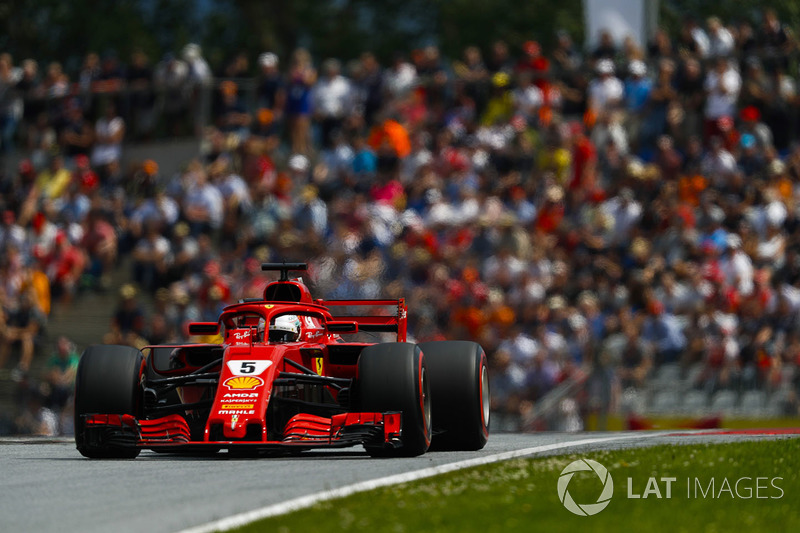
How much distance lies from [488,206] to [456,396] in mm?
9949

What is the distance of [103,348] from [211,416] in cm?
149

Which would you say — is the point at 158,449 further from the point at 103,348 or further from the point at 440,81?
the point at 440,81

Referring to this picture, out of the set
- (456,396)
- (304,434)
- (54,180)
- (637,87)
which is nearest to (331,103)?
(54,180)

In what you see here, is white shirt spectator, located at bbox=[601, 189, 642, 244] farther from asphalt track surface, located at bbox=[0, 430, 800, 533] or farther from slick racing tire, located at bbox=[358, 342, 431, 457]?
slick racing tire, located at bbox=[358, 342, 431, 457]

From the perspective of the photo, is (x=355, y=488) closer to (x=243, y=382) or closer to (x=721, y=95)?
(x=243, y=382)

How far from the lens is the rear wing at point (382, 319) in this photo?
45.7ft

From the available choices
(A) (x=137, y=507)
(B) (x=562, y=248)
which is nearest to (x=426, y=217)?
(B) (x=562, y=248)

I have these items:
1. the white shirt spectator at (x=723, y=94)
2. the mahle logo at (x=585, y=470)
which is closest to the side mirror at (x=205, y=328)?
the mahle logo at (x=585, y=470)

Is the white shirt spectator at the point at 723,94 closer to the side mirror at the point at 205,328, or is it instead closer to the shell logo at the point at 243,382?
the side mirror at the point at 205,328

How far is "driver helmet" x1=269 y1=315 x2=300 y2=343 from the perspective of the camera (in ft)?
41.4

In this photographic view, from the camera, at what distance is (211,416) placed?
444 inches

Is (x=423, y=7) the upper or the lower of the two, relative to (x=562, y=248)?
upper

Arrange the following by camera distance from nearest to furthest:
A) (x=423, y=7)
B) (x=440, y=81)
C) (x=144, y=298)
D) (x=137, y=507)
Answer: (x=137, y=507) < (x=144, y=298) < (x=440, y=81) < (x=423, y=7)

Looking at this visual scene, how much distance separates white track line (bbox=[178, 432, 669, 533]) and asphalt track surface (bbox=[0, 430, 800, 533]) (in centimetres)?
6
